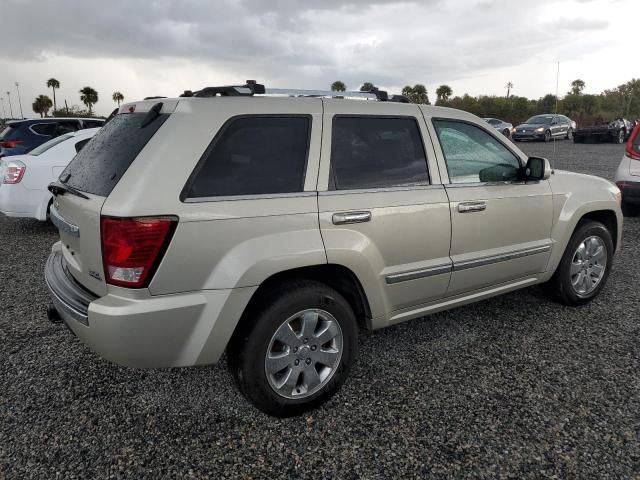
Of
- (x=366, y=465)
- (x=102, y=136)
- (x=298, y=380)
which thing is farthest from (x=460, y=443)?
(x=102, y=136)

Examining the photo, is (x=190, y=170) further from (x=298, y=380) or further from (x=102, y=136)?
(x=298, y=380)

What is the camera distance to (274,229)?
7.89ft

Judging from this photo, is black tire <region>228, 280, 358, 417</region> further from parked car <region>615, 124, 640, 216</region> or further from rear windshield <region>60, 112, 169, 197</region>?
parked car <region>615, 124, 640, 216</region>

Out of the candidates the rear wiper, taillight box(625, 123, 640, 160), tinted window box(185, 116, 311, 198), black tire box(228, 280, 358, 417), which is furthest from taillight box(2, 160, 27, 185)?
taillight box(625, 123, 640, 160)

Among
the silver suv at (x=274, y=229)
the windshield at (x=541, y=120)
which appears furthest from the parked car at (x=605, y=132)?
the silver suv at (x=274, y=229)

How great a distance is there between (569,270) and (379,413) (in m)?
2.31

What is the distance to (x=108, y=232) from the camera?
2.19 meters

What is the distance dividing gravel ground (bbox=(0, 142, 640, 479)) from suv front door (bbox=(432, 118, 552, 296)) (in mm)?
568

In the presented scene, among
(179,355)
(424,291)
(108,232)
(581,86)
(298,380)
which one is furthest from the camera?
(581,86)

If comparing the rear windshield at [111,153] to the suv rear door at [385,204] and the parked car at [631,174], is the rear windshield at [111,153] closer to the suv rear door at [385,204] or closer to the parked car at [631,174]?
the suv rear door at [385,204]

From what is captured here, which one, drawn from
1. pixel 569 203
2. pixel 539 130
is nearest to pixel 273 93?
pixel 569 203

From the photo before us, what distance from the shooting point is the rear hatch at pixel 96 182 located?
2.30m

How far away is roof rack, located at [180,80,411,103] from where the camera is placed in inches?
103

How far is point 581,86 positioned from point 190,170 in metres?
102
